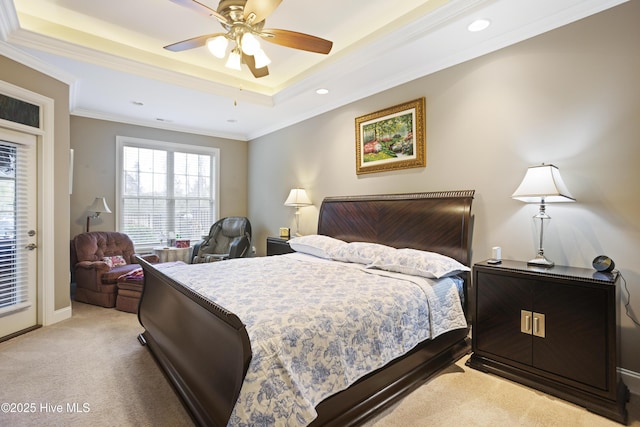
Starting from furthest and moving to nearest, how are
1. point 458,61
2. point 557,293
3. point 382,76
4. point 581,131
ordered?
point 382,76 < point 458,61 < point 581,131 < point 557,293

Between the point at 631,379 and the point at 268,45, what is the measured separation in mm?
4229

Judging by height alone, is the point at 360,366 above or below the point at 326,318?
below

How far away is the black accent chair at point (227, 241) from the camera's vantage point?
488 cm

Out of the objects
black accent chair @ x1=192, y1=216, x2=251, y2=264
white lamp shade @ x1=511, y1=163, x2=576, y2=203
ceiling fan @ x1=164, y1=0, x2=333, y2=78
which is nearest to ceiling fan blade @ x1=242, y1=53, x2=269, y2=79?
ceiling fan @ x1=164, y1=0, x2=333, y2=78

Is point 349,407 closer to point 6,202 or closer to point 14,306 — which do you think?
point 14,306

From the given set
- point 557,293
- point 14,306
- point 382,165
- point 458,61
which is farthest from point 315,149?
point 14,306

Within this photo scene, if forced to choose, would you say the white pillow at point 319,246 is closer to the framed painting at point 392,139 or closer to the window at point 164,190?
the framed painting at point 392,139

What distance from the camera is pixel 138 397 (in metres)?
2.09

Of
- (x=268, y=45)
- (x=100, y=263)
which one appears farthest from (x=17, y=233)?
(x=268, y=45)

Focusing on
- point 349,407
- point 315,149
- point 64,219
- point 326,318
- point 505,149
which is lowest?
point 349,407

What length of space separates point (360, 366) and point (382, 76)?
119 inches

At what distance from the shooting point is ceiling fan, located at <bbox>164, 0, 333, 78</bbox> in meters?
2.00

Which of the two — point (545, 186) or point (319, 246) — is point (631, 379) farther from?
point (319, 246)

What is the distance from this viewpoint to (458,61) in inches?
118
